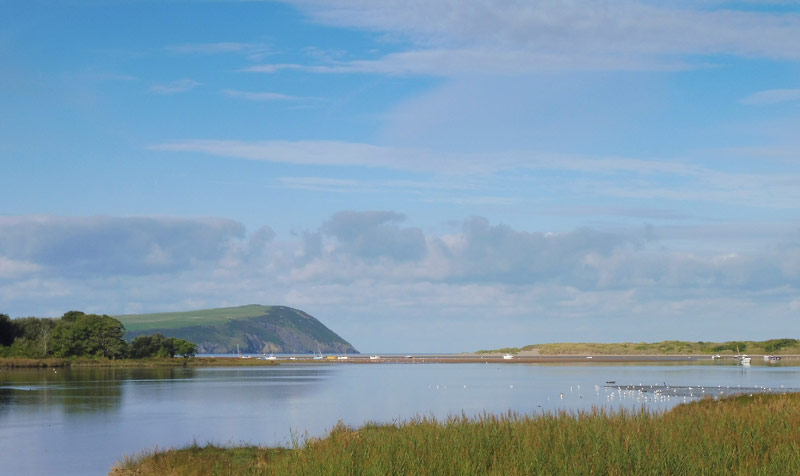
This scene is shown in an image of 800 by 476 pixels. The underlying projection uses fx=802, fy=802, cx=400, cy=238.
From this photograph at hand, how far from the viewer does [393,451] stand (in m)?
22.9

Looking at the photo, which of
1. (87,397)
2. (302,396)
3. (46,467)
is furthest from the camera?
(302,396)

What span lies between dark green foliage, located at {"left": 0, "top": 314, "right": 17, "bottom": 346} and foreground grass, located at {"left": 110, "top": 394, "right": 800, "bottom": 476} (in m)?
157

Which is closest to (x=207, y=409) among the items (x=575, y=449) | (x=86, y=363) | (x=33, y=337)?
(x=575, y=449)

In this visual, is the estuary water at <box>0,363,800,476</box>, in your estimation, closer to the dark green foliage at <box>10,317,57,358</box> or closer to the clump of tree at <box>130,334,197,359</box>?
the dark green foliage at <box>10,317,57,358</box>

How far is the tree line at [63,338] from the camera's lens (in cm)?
16412

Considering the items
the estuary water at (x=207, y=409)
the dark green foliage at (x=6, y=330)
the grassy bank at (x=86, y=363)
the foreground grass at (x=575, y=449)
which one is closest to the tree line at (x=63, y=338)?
the dark green foliage at (x=6, y=330)

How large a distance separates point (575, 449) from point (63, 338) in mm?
163443

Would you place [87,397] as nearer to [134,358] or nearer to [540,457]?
[540,457]

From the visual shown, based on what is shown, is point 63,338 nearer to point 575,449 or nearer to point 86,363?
point 86,363

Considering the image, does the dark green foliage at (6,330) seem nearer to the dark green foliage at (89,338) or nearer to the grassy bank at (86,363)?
the dark green foliage at (89,338)

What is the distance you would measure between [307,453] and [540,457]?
7.15 meters

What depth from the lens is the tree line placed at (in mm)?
164125

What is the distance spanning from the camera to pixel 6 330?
167500 millimetres

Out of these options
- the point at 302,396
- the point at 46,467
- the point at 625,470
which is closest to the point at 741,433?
the point at 625,470
